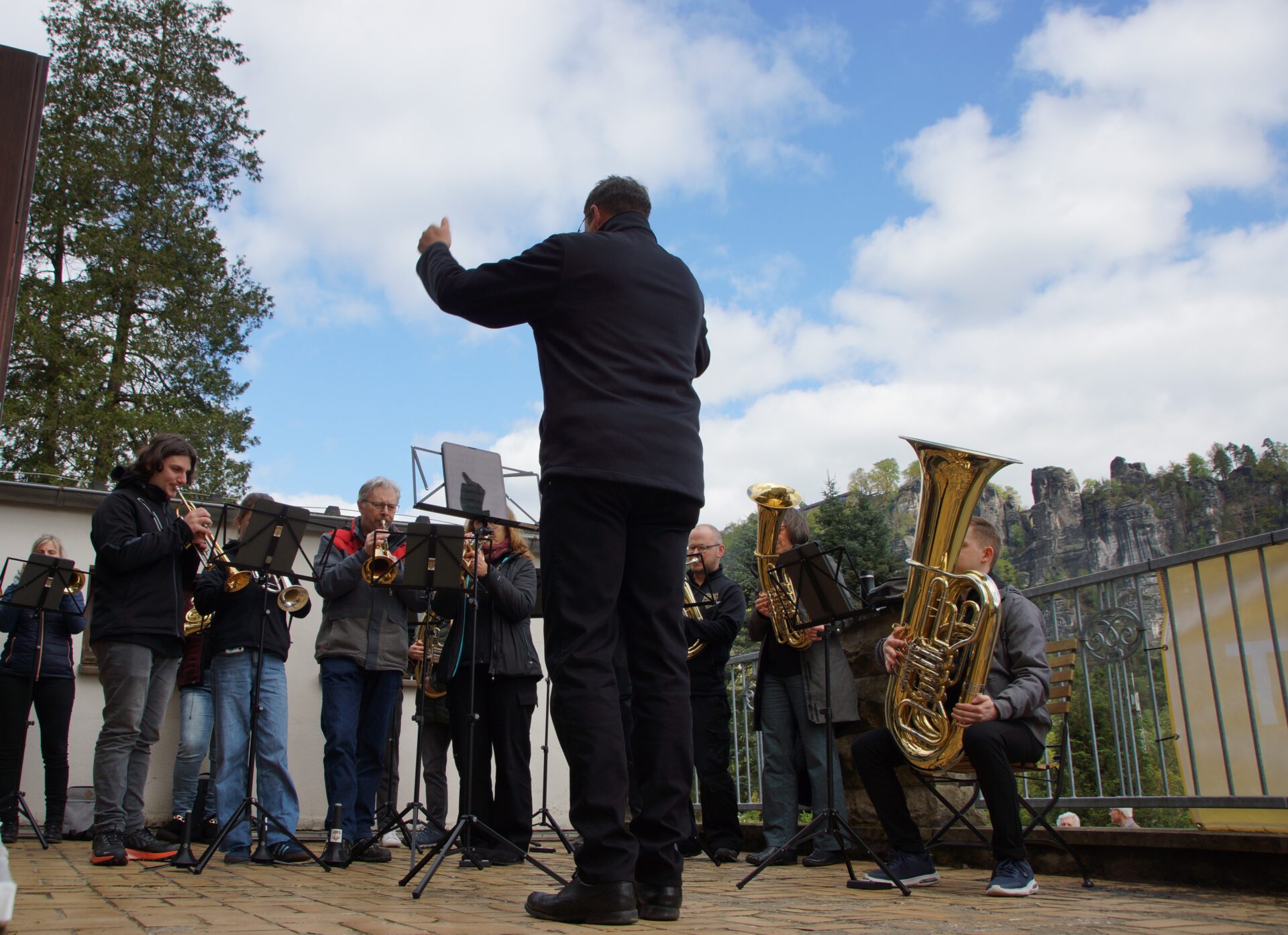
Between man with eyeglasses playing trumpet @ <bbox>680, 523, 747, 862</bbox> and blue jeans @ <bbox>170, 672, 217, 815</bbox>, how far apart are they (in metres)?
3.06

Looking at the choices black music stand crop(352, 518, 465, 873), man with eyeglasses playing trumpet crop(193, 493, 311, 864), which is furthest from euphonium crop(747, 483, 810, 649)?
man with eyeglasses playing trumpet crop(193, 493, 311, 864)

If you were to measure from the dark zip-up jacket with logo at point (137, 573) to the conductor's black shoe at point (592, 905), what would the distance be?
2956 millimetres

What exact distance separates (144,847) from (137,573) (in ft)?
4.32

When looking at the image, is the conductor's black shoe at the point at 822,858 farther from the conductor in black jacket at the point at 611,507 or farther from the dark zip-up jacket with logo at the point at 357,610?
the conductor in black jacket at the point at 611,507

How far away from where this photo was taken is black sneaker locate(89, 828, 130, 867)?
4.51m

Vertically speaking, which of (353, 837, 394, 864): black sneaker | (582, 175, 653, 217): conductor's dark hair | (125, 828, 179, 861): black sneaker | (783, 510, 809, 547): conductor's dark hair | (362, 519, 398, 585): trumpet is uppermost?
(582, 175, 653, 217): conductor's dark hair

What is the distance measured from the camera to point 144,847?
477cm


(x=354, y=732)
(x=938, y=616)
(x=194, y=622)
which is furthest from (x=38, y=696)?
(x=938, y=616)

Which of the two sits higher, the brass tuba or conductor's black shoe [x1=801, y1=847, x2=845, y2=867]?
the brass tuba

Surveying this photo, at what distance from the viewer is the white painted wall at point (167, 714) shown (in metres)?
9.13

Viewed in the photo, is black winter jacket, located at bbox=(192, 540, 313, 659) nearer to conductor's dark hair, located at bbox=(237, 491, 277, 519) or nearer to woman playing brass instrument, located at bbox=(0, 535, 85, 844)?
conductor's dark hair, located at bbox=(237, 491, 277, 519)

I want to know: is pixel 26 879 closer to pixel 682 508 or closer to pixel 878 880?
pixel 682 508

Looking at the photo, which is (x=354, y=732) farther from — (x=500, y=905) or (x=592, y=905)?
(x=592, y=905)

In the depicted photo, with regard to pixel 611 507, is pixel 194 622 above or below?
above
